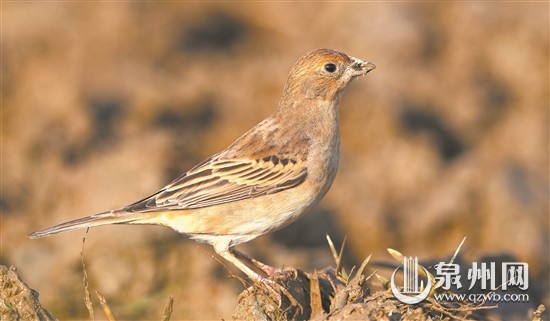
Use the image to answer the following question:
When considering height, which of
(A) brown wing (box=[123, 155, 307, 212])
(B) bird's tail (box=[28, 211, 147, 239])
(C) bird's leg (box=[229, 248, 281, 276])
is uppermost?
(A) brown wing (box=[123, 155, 307, 212])

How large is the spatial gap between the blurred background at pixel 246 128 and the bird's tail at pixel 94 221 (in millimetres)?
1436

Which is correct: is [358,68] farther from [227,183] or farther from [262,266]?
[262,266]

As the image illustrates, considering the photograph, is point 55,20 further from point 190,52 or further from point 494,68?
point 494,68

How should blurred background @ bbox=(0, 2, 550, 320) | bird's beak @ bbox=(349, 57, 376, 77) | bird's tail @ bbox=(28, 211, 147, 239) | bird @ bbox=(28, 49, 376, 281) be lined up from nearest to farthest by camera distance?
bird's tail @ bbox=(28, 211, 147, 239)
bird @ bbox=(28, 49, 376, 281)
bird's beak @ bbox=(349, 57, 376, 77)
blurred background @ bbox=(0, 2, 550, 320)

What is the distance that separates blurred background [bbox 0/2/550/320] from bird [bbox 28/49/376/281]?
1423mm

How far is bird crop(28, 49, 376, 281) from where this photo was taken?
7098 millimetres

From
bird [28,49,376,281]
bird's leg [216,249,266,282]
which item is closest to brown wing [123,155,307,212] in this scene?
bird [28,49,376,281]

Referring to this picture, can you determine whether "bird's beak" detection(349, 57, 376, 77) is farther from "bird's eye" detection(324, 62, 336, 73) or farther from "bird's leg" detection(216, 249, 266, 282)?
"bird's leg" detection(216, 249, 266, 282)

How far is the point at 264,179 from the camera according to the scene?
734cm

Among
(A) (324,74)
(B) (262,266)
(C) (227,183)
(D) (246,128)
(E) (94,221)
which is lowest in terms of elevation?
(B) (262,266)

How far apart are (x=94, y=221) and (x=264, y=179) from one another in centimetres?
118

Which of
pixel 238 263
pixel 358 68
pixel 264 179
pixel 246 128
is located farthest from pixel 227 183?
pixel 246 128

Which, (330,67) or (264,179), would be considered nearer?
(264,179)

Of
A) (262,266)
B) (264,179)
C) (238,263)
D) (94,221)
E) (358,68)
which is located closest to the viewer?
(94,221)
